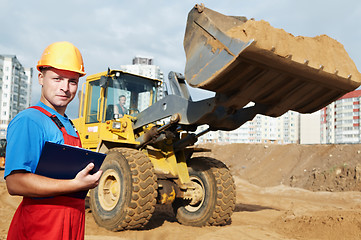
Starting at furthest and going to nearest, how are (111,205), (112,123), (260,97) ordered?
(112,123) → (111,205) → (260,97)

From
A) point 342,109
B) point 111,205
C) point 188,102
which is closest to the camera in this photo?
point 188,102

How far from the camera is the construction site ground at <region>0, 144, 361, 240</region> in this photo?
6.16 meters

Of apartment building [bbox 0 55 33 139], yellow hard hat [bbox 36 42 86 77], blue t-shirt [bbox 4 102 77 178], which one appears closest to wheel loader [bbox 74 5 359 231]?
yellow hard hat [bbox 36 42 86 77]

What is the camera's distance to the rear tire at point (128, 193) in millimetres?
5668

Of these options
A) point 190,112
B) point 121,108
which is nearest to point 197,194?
point 190,112

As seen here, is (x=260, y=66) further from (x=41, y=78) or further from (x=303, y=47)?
(x=41, y=78)

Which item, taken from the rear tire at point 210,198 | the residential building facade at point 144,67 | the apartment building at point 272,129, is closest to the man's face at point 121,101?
the rear tire at point 210,198

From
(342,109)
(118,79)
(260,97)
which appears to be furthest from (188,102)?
(342,109)

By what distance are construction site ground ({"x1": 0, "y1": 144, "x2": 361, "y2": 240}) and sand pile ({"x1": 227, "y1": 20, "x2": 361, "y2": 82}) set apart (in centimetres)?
316

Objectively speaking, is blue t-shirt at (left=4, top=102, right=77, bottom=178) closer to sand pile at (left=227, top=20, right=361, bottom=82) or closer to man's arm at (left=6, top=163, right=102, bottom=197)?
man's arm at (left=6, top=163, right=102, bottom=197)

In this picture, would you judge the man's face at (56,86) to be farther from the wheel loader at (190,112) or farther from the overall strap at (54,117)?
the wheel loader at (190,112)

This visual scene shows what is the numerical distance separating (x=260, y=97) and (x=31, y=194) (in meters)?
4.04

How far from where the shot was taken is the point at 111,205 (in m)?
6.17

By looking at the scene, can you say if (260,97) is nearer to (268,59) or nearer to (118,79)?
(268,59)
